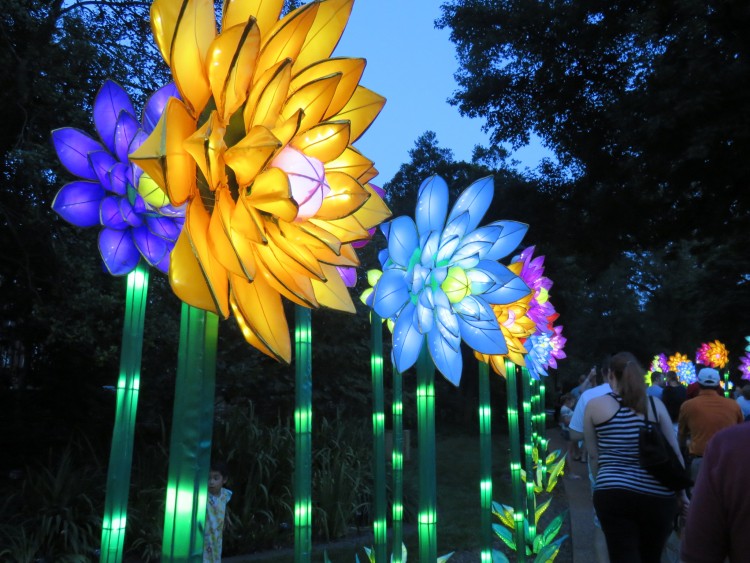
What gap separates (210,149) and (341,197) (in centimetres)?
29

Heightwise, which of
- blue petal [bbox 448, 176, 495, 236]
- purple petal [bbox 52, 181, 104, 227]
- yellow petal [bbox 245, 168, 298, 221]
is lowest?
yellow petal [bbox 245, 168, 298, 221]

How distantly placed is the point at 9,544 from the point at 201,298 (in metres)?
5.42

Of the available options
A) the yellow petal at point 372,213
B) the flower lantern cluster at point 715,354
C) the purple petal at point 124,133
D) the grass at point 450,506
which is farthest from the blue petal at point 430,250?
the flower lantern cluster at point 715,354

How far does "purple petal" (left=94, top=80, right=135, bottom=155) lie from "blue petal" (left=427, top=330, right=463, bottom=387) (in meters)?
1.17

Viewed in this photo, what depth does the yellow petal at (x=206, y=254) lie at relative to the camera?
1.19 metres

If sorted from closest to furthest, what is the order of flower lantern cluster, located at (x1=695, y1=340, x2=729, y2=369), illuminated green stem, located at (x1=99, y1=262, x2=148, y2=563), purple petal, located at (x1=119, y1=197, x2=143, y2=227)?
illuminated green stem, located at (x1=99, y1=262, x2=148, y2=563)
purple petal, located at (x1=119, y1=197, x2=143, y2=227)
flower lantern cluster, located at (x1=695, y1=340, x2=729, y2=369)

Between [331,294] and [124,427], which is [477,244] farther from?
[124,427]

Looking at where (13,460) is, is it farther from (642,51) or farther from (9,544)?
(642,51)

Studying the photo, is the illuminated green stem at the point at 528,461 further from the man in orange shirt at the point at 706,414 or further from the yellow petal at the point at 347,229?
the yellow petal at the point at 347,229

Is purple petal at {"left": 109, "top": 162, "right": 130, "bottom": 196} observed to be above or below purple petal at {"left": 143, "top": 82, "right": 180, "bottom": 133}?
below

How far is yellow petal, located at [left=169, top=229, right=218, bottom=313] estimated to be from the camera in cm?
118

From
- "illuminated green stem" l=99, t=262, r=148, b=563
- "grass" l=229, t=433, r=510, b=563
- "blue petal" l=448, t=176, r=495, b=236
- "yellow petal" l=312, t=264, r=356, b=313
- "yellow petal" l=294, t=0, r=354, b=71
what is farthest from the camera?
"grass" l=229, t=433, r=510, b=563

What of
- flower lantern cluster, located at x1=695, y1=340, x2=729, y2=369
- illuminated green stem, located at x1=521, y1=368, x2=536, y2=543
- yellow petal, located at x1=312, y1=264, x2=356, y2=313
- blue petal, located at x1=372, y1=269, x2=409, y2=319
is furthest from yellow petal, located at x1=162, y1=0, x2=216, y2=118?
flower lantern cluster, located at x1=695, y1=340, x2=729, y2=369

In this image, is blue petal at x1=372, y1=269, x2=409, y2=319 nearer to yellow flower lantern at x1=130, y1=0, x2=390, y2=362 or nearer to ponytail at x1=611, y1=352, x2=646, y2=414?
yellow flower lantern at x1=130, y1=0, x2=390, y2=362
